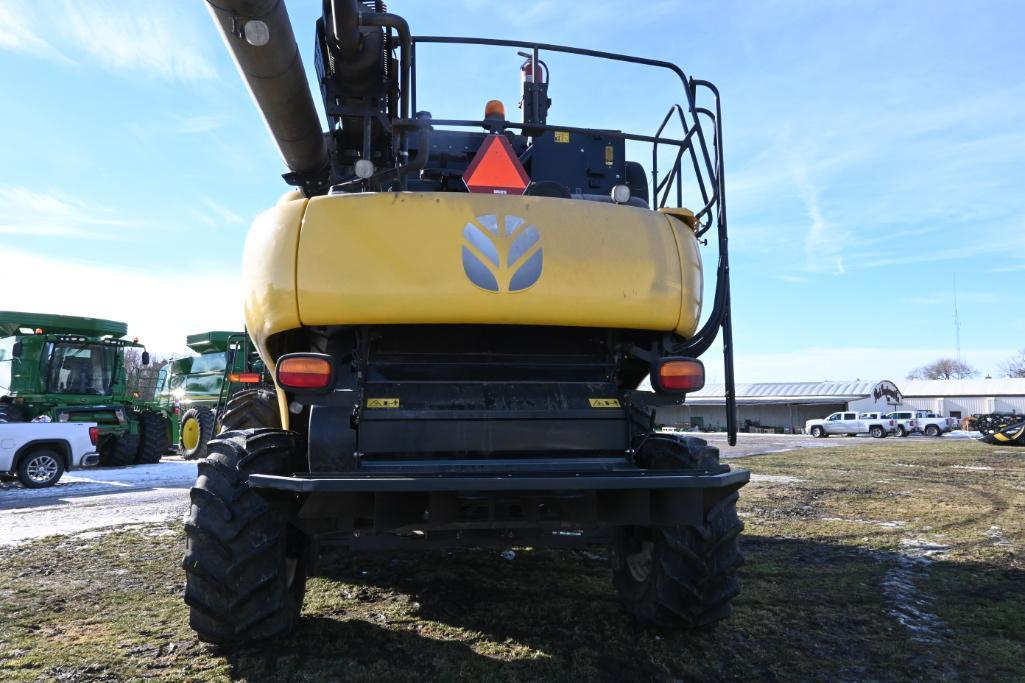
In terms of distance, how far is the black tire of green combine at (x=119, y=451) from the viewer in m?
15.1

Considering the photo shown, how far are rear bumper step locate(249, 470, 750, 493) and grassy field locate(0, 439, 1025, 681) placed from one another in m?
0.97

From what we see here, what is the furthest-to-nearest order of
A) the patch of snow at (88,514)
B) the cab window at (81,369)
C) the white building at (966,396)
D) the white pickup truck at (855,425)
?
→ the white building at (966,396)
the white pickup truck at (855,425)
the cab window at (81,369)
the patch of snow at (88,514)

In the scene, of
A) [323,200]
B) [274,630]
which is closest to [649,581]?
[274,630]

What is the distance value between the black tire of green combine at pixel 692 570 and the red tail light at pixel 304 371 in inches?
66.2

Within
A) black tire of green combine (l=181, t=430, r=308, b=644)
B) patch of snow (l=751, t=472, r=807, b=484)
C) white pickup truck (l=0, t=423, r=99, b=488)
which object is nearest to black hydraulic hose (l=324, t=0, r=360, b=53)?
black tire of green combine (l=181, t=430, r=308, b=644)

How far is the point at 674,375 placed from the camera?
3578 millimetres

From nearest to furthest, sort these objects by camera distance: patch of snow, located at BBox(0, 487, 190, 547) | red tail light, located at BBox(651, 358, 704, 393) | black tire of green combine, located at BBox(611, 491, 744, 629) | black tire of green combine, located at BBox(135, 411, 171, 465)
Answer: black tire of green combine, located at BBox(611, 491, 744, 629) → red tail light, located at BBox(651, 358, 704, 393) → patch of snow, located at BBox(0, 487, 190, 547) → black tire of green combine, located at BBox(135, 411, 171, 465)

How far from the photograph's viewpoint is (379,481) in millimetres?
2764

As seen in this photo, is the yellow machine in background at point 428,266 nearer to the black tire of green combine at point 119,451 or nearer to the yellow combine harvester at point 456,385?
the yellow combine harvester at point 456,385

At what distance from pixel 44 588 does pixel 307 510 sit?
2.97m

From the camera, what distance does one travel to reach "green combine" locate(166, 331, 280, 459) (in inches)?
403

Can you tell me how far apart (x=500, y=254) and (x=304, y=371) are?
3.48 ft

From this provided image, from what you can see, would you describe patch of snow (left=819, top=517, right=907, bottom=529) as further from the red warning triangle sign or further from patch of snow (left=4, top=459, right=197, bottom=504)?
patch of snow (left=4, top=459, right=197, bottom=504)

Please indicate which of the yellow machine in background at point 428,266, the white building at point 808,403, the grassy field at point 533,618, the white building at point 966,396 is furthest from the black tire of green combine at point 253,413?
the white building at point 966,396
